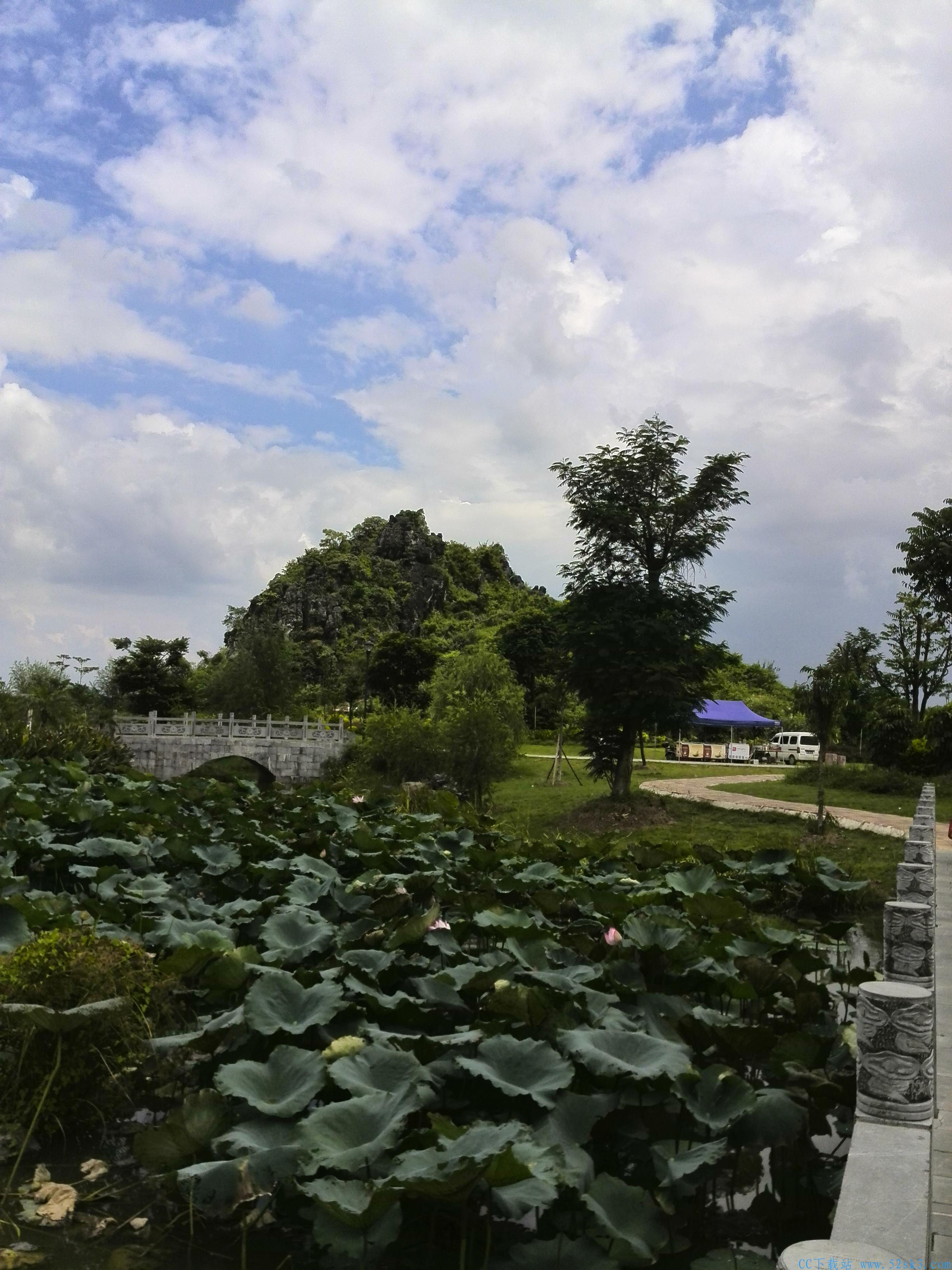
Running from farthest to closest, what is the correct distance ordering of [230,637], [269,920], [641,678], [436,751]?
[230,637] → [436,751] → [641,678] → [269,920]

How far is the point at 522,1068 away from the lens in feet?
12.1

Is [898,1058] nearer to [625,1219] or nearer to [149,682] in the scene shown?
[625,1219]

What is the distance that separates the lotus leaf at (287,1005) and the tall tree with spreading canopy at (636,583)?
54.5 ft

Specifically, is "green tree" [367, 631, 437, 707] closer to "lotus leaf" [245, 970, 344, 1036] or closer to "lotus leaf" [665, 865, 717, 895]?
"lotus leaf" [665, 865, 717, 895]

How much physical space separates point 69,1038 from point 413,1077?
1.98 meters

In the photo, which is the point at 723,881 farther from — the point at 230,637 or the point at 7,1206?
the point at 230,637

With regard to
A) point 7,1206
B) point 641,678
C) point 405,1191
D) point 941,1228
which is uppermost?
point 641,678

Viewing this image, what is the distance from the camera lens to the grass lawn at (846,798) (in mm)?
22891

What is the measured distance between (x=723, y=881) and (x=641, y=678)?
12399 mm

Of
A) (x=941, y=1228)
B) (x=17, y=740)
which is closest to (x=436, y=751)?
(x=17, y=740)

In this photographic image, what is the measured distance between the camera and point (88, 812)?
8703mm

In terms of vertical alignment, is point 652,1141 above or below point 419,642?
below

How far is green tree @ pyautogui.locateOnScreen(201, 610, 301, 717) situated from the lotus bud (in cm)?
4526

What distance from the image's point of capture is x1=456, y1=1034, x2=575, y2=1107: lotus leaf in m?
3.51
